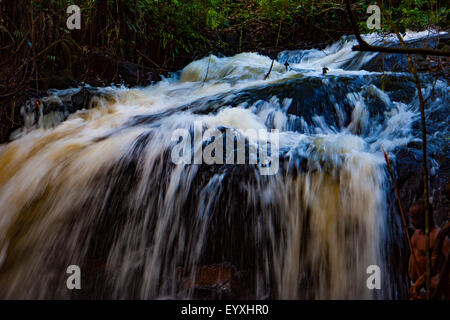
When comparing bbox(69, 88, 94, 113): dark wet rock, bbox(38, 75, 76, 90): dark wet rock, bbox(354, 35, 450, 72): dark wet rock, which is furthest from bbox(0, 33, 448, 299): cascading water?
bbox(354, 35, 450, 72): dark wet rock

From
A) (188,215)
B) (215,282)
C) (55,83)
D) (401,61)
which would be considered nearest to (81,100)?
(55,83)

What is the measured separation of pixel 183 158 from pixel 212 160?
0.30m

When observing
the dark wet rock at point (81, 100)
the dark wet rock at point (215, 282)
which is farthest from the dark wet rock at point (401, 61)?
the dark wet rock at point (81, 100)

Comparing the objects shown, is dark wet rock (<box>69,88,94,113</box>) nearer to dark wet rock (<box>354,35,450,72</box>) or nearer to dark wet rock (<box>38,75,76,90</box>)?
dark wet rock (<box>38,75,76,90</box>)

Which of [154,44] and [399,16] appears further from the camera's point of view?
[399,16]

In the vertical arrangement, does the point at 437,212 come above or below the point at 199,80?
below

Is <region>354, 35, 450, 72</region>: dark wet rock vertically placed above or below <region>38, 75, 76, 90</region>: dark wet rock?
above

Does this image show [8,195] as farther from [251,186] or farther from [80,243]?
[251,186]

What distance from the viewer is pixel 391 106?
4.19 m

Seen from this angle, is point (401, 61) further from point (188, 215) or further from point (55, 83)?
point (55, 83)

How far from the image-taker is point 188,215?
276 centimetres

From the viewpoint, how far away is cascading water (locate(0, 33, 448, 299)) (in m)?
2.46
